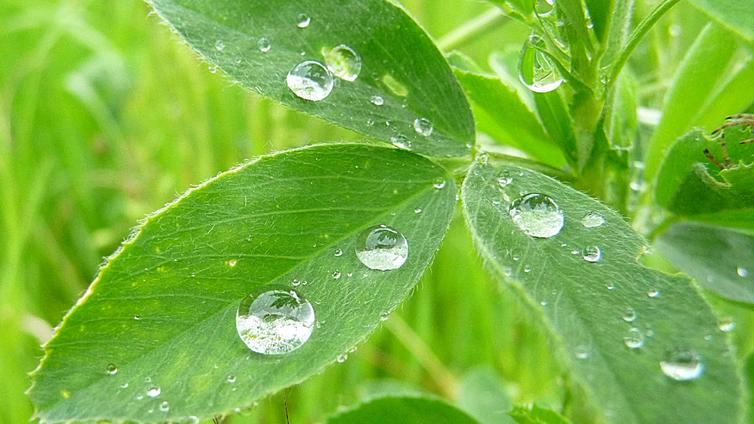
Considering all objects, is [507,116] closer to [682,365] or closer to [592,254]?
[592,254]

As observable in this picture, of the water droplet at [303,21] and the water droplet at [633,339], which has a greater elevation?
the water droplet at [303,21]

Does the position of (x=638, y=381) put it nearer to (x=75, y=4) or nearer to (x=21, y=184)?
(x=21, y=184)

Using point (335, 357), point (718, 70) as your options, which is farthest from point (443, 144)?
point (718, 70)

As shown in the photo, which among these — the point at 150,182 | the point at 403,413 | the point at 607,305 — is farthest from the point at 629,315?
the point at 150,182

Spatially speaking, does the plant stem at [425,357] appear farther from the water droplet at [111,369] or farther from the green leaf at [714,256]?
the water droplet at [111,369]

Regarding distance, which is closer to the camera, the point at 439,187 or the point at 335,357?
the point at 335,357

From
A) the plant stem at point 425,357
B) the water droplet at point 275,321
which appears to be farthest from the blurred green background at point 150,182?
the water droplet at point 275,321
